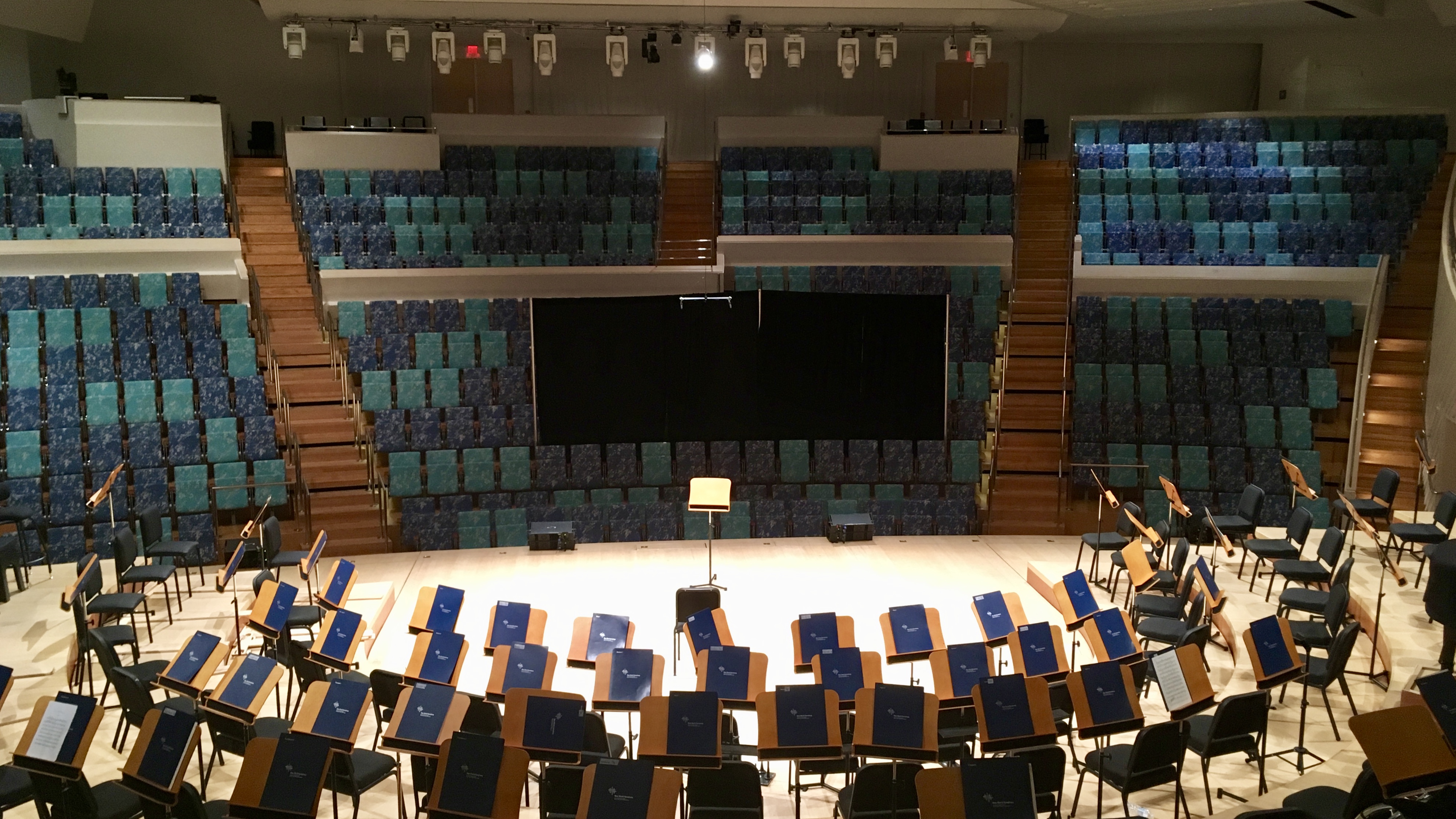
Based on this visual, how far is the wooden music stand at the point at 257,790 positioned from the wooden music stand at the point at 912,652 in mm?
3026

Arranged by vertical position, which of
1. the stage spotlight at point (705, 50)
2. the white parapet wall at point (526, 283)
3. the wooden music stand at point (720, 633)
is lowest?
the wooden music stand at point (720, 633)

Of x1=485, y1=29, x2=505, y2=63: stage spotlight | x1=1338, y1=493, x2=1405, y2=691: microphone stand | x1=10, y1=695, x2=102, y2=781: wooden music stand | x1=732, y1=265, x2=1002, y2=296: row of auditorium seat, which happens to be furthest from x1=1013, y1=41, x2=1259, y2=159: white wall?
x1=10, y1=695, x2=102, y2=781: wooden music stand

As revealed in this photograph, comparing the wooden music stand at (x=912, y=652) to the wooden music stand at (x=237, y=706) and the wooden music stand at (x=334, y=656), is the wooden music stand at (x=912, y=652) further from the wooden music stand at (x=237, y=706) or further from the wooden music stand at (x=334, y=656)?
the wooden music stand at (x=237, y=706)

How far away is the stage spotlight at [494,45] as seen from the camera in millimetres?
11211

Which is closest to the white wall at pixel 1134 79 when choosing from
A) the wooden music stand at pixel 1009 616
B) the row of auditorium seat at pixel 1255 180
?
the row of auditorium seat at pixel 1255 180

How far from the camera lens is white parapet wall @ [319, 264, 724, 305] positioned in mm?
11531

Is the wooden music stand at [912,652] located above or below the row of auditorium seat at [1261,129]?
below

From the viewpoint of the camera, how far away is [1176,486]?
10773 mm

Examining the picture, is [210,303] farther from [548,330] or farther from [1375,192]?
[1375,192]

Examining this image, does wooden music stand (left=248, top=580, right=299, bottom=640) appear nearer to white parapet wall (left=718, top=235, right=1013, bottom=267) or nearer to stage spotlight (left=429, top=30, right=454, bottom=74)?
stage spotlight (left=429, top=30, right=454, bottom=74)

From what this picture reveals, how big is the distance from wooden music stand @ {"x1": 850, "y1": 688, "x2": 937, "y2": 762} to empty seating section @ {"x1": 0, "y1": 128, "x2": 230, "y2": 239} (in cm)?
896

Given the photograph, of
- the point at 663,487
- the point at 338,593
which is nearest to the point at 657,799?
the point at 338,593

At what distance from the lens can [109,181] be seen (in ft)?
37.7

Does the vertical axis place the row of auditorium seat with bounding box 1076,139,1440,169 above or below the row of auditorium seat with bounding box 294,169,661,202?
above
